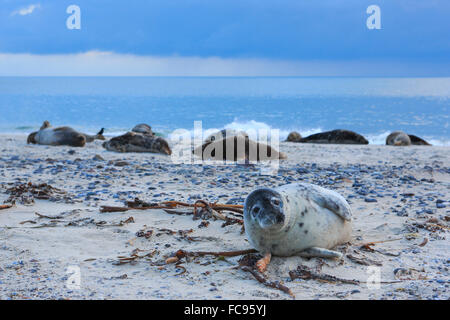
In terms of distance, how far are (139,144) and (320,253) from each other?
8091 mm

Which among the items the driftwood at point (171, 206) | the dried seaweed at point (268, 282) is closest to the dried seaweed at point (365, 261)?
the dried seaweed at point (268, 282)

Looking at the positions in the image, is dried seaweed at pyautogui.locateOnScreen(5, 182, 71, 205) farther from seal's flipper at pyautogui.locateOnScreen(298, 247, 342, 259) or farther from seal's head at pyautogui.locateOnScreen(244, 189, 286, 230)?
seal's flipper at pyautogui.locateOnScreen(298, 247, 342, 259)

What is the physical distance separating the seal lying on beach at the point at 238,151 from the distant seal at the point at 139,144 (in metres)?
1.06

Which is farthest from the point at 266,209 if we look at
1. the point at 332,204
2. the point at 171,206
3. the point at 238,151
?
the point at 238,151

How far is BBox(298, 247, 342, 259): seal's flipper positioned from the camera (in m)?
3.71

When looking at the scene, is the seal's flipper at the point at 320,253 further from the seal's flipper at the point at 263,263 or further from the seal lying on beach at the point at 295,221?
the seal's flipper at the point at 263,263

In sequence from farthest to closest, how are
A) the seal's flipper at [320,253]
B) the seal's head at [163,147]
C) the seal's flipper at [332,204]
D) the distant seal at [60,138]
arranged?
1. the distant seal at [60,138]
2. the seal's head at [163,147]
3. the seal's flipper at [332,204]
4. the seal's flipper at [320,253]

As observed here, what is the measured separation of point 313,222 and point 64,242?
7.61 feet

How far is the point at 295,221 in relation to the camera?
3.71m

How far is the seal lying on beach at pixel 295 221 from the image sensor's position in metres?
3.53

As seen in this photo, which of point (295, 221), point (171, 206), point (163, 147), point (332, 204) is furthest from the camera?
point (163, 147)

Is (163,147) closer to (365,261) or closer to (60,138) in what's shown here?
(60,138)
